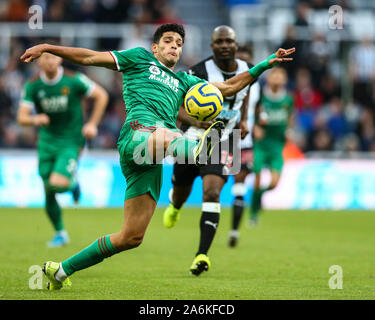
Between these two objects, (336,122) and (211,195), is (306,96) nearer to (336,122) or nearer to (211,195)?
(336,122)

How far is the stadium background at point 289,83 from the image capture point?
60.3 feet

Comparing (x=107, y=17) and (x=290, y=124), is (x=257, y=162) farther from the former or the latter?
(x=107, y=17)

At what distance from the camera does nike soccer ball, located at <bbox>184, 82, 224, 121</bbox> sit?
6.79 meters

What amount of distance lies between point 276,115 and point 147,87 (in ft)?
30.2

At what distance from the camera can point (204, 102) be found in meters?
6.79

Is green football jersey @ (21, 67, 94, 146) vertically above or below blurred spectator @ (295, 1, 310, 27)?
below

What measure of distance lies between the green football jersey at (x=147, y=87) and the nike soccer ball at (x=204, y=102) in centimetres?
31

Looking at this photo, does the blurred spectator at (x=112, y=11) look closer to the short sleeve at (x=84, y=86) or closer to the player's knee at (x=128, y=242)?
the short sleeve at (x=84, y=86)

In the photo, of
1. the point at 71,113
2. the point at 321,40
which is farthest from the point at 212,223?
the point at 321,40

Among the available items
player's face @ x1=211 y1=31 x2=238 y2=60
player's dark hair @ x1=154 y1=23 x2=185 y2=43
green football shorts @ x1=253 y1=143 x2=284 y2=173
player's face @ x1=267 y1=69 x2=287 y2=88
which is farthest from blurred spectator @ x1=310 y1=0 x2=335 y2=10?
player's dark hair @ x1=154 y1=23 x2=185 y2=43

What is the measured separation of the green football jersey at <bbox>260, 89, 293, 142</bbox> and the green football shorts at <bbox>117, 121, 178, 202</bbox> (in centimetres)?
918

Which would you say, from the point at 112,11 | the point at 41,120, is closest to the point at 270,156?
the point at 41,120

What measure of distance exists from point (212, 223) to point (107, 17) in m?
13.8

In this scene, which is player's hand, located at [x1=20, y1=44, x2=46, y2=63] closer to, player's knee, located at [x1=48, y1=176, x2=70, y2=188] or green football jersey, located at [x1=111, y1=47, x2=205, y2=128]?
green football jersey, located at [x1=111, y1=47, x2=205, y2=128]
